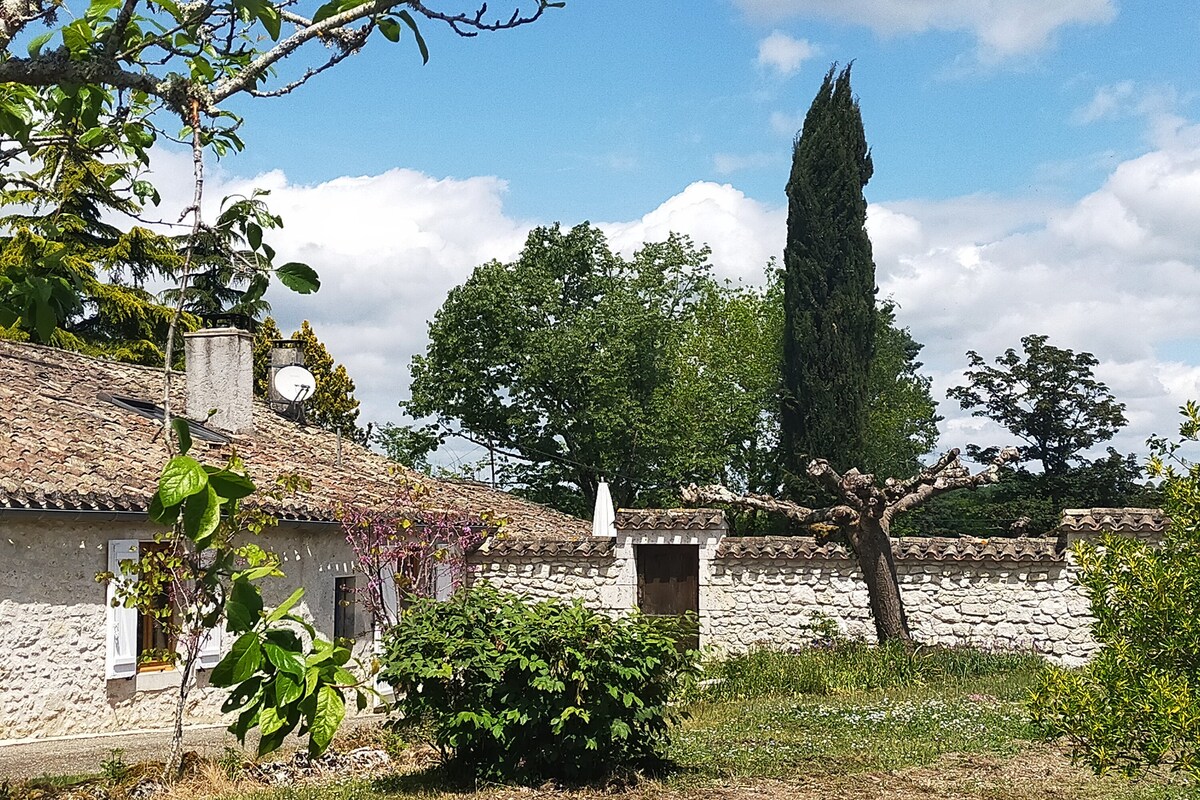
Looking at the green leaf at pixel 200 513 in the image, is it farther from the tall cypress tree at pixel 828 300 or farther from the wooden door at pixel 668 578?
the tall cypress tree at pixel 828 300

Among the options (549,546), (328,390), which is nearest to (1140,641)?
(549,546)

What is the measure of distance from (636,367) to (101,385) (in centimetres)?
1596

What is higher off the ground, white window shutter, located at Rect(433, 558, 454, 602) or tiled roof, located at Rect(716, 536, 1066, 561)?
tiled roof, located at Rect(716, 536, 1066, 561)

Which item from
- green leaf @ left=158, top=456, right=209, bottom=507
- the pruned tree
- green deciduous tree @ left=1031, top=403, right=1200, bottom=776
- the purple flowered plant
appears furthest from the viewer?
the pruned tree

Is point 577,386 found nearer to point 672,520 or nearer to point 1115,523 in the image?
point 672,520

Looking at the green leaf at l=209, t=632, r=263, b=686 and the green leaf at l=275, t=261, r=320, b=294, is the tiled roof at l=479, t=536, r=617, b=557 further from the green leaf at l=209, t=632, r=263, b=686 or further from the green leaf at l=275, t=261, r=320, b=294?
the green leaf at l=209, t=632, r=263, b=686

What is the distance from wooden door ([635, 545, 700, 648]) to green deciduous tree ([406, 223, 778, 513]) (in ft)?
40.7

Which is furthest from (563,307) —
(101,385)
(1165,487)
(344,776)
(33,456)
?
(1165,487)

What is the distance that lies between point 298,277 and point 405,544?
35.7ft

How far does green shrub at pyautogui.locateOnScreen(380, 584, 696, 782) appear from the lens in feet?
25.3

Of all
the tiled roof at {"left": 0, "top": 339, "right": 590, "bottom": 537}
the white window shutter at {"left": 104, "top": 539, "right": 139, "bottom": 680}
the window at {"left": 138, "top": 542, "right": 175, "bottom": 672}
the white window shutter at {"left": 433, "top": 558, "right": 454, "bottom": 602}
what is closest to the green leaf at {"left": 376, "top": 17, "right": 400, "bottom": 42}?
the tiled roof at {"left": 0, "top": 339, "right": 590, "bottom": 537}

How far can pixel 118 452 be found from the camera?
13.1 m

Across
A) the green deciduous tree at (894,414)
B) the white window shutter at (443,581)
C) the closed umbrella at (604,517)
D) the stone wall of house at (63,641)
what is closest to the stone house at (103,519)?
the stone wall of house at (63,641)

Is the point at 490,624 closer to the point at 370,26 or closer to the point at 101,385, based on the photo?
the point at 370,26
